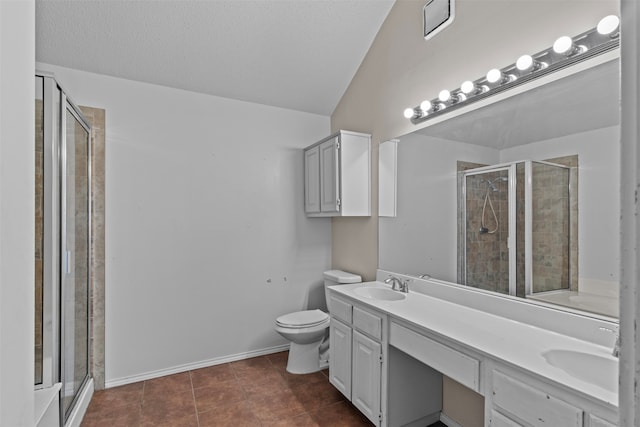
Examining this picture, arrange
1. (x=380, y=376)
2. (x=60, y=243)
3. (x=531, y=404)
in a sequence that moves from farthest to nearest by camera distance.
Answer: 1. (x=380, y=376)
2. (x=60, y=243)
3. (x=531, y=404)

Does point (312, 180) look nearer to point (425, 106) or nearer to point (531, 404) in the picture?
point (425, 106)

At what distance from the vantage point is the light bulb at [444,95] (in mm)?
2053

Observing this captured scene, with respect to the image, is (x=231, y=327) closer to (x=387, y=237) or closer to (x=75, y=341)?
(x=75, y=341)

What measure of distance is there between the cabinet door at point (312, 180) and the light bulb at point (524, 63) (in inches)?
70.8

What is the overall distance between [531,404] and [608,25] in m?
1.44

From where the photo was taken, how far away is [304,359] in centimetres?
284

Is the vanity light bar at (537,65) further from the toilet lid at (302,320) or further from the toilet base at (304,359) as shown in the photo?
the toilet base at (304,359)

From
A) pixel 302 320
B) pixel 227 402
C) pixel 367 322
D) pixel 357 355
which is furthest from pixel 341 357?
pixel 227 402

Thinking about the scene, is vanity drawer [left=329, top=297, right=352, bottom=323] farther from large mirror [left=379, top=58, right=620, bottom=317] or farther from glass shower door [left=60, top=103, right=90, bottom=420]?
glass shower door [left=60, top=103, right=90, bottom=420]

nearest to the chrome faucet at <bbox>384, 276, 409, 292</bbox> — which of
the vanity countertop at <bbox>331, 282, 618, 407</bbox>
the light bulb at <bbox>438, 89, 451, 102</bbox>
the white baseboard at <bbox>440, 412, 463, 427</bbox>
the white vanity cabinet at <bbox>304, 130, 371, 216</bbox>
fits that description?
the vanity countertop at <bbox>331, 282, 618, 407</bbox>

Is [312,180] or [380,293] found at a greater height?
[312,180]

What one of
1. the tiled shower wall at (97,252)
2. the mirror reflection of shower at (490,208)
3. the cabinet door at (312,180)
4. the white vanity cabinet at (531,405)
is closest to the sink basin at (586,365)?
the white vanity cabinet at (531,405)

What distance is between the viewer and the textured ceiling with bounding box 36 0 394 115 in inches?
90.5

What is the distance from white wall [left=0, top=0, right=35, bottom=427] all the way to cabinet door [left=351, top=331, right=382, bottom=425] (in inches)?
68.8
